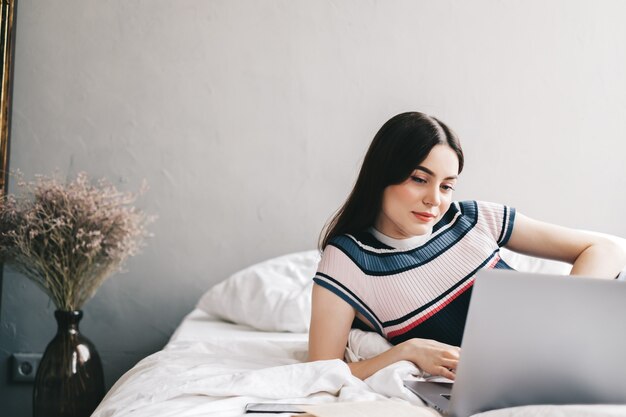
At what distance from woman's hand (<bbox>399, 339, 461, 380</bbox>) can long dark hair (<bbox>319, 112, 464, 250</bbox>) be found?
355 millimetres

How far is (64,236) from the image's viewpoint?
6.22 feet

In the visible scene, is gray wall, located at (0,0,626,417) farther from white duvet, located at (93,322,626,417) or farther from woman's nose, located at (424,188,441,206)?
white duvet, located at (93,322,626,417)

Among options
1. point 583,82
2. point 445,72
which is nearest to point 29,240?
point 445,72

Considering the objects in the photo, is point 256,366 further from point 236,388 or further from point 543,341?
point 543,341

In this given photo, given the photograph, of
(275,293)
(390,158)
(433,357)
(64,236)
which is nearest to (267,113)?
(275,293)

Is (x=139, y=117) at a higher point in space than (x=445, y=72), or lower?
lower

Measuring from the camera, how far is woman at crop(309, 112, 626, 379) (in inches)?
55.2

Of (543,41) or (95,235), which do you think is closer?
(95,235)

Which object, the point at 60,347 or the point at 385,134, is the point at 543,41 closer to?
the point at 385,134

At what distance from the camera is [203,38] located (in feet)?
7.50

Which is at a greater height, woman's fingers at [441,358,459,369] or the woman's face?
the woman's face

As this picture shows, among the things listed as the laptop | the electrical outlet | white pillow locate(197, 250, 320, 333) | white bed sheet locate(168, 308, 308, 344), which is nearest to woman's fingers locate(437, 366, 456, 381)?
the laptop

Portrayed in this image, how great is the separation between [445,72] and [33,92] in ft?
4.47

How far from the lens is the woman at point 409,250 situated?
4.60 ft
